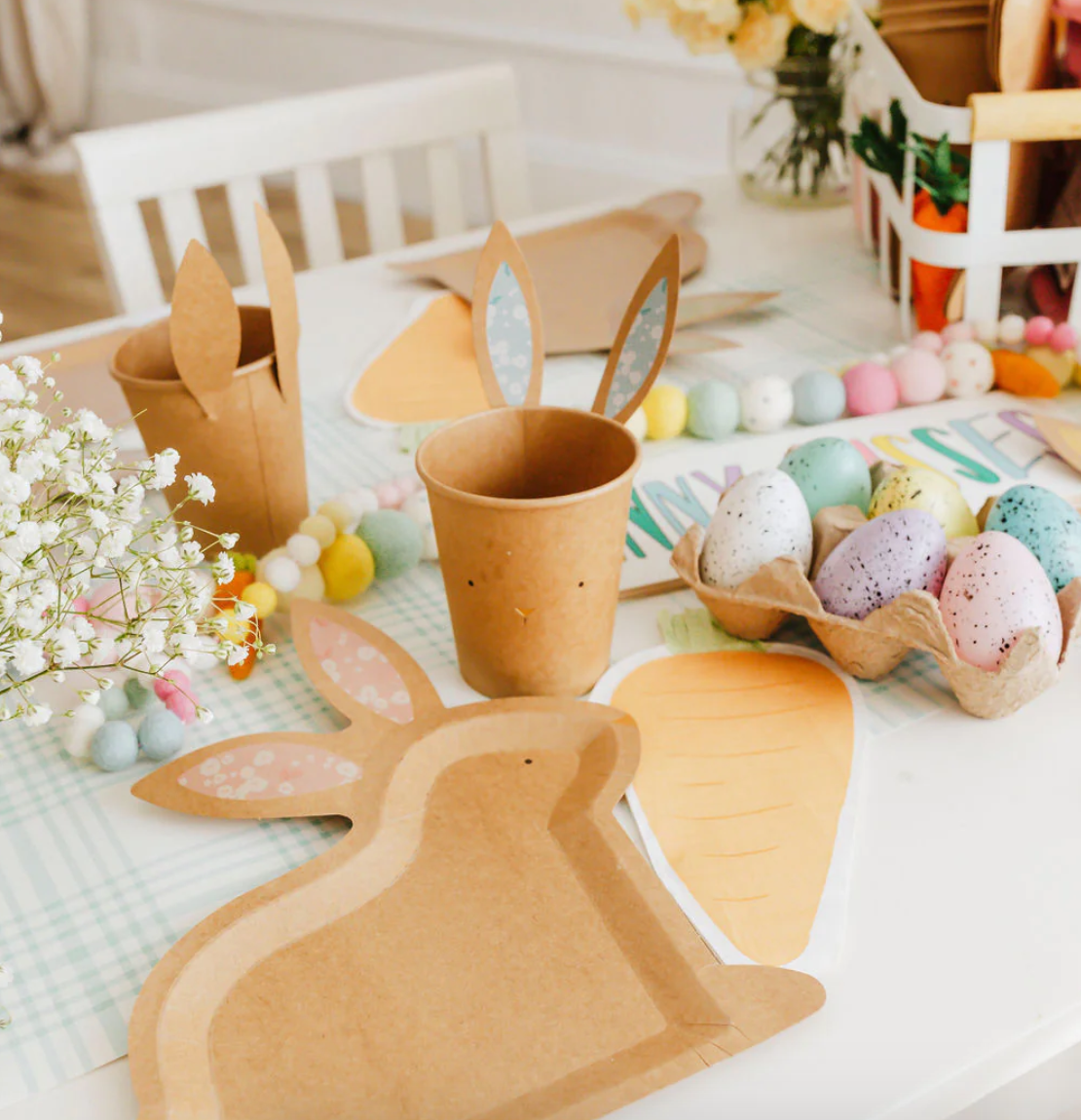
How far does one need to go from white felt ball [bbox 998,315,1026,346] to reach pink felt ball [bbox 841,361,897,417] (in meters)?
0.12

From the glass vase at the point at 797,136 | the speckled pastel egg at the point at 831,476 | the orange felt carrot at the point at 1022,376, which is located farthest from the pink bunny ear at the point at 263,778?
the glass vase at the point at 797,136

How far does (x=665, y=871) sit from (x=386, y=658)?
9.0 inches

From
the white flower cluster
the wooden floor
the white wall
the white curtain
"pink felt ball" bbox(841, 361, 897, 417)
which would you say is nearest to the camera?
the white flower cluster

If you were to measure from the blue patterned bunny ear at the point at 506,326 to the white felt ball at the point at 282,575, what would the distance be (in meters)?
0.17

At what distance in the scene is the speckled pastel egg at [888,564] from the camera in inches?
25.7

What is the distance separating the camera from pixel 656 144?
2.99 meters

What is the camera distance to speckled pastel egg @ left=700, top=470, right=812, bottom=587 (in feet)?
2.27

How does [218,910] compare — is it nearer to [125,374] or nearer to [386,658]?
[386,658]

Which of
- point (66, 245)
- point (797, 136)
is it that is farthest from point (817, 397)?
point (66, 245)

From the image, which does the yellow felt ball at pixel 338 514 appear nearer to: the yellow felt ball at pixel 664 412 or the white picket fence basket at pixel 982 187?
the yellow felt ball at pixel 664 412

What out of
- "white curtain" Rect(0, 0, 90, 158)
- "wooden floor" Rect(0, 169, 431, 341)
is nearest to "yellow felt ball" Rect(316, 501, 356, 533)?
"wooden floor" Rect(0, 169, 431, 341)

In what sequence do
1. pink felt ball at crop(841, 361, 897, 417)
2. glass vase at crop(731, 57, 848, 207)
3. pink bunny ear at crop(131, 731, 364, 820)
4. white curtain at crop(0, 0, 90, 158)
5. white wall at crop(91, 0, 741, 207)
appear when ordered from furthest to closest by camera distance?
1. white curtain at crop(0, 0, 90, 158)
2. white wall at crop(91, 0, 741, 207)
3. glass vase at crop(731, 57, 848, 207)
4. pink felt ball at crop(841, 361, 897, 417)
5. pink bunny ear at crop(131, 731, 364, 820)

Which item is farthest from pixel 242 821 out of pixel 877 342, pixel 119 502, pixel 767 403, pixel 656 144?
pixel 656 144

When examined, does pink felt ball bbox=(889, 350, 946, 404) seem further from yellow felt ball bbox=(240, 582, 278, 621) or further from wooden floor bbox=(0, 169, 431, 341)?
wooden floor bbox=(0, 169, 431, 341)
